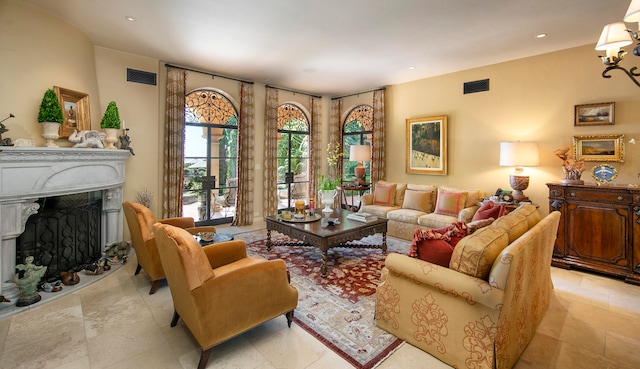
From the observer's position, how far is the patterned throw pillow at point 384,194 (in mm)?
5785

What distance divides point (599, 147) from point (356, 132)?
446 centimetres

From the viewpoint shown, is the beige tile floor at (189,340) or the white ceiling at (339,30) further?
the white ceiling at (339,30)

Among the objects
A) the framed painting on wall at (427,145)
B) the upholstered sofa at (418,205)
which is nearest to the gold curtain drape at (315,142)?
the upholstered sofa at (418,205)

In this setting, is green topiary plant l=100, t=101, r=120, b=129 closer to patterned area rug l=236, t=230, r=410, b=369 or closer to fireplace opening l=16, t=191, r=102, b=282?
fireplace opening l=16, t=191, r=102, b=282

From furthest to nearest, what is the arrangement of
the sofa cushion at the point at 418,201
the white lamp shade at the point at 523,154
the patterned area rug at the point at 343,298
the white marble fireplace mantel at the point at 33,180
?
1. the sofa cushion at the point at 418,201
2. the white lamp shade at the point at 523,154
3. the white marble fireplace mantel at the point at 33,180
4. the patterned area rug at the point at 343,298

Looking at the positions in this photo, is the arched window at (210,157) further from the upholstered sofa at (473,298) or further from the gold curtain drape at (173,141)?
the upholstered sofa at (473,298)

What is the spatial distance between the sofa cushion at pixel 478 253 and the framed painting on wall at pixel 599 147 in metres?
3.26

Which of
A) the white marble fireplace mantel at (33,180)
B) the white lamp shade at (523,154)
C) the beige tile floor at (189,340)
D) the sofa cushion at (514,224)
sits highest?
the white lamp shade at (523,154)

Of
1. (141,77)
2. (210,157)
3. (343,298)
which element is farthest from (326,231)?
(141,77)

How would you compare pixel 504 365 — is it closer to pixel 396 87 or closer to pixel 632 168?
pixel 632 168

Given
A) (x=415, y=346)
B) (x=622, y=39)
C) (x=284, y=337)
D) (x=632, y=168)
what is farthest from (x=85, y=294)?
(x=632, y=168)

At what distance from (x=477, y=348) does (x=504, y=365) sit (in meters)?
0.24

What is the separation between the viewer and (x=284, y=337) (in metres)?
2.38

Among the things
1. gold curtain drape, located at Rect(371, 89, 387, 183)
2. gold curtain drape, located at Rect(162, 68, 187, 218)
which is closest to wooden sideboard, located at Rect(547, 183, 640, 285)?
gold curtain drape, located at Rect(371, 89, 387, 183)
